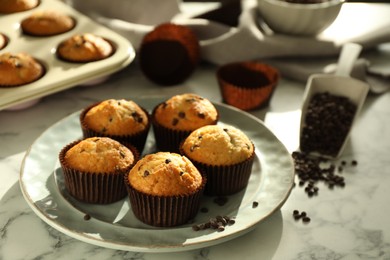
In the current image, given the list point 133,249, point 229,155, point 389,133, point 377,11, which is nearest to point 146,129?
point 229,155

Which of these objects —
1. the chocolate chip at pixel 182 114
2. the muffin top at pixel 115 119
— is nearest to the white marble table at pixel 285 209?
the muffin top at pixel 115 119

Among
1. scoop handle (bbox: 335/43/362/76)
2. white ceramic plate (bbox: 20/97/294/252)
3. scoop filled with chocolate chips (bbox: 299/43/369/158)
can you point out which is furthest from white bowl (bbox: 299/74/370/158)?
white ceramic plate (bbox: 20/97/294/252)

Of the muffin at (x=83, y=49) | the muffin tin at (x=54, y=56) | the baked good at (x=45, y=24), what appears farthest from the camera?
the baked good at (x=45, y=24)

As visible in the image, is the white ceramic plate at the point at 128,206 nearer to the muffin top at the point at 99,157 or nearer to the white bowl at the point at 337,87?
the muffin top at the point at 99,157

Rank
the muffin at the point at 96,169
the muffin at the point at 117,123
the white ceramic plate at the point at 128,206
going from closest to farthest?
1. the white ceramic plate at the point at 128,206
2. the muffin at the point at 96,169
3. the muffin at the point at 117,123

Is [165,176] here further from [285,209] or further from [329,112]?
[329,112]

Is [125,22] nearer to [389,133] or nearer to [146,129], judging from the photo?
[146,129]

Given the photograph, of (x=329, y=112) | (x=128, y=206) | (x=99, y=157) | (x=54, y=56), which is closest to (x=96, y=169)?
(x=99, y=157)
